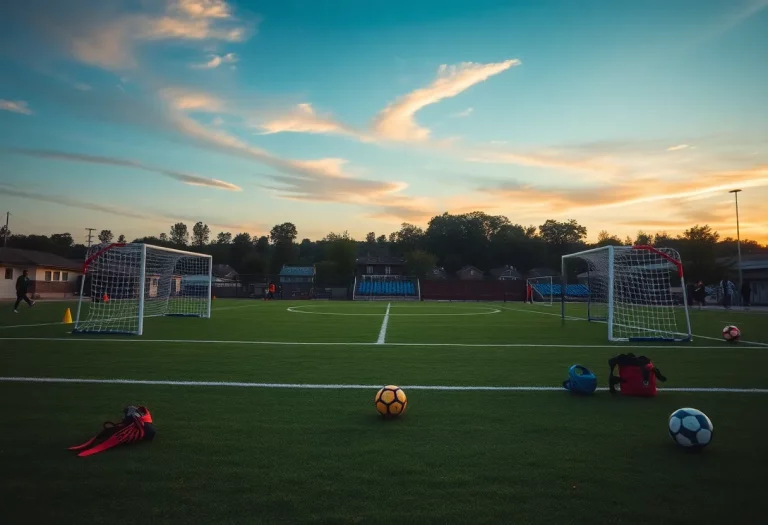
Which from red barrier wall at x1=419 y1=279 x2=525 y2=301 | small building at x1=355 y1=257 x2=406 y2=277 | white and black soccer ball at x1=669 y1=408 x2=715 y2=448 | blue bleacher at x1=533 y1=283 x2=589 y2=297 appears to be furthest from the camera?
small building at x1=355 y1=257 x2=406 y2=277

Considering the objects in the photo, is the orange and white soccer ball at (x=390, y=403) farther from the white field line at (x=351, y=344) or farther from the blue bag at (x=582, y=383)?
the white field line at (x=351, y=344)

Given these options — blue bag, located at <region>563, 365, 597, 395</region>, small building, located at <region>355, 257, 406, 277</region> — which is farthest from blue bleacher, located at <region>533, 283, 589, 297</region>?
blue bag, located at <region>563, 365, 597, 395</region>

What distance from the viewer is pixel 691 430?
3.79 metres

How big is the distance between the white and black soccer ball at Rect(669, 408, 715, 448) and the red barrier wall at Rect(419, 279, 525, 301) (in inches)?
1806

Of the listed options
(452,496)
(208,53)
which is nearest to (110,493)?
(452,496)

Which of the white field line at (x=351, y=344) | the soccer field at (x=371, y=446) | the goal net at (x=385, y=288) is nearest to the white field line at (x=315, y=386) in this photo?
the soccer field at (x=371, y=446)

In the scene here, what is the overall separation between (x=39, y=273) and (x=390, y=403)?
5246 centimetres

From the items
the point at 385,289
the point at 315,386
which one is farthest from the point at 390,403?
the point at 385,289

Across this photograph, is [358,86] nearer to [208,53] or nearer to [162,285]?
[208,53]

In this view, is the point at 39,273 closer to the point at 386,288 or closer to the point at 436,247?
the point at 386,288

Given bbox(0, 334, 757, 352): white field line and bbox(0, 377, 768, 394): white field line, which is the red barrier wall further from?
bbox(0, 377, 768, 394): white field line

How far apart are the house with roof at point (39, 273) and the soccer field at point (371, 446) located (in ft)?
136

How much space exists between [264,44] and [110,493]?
17.5m

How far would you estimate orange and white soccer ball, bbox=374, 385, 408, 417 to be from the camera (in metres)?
4.60
